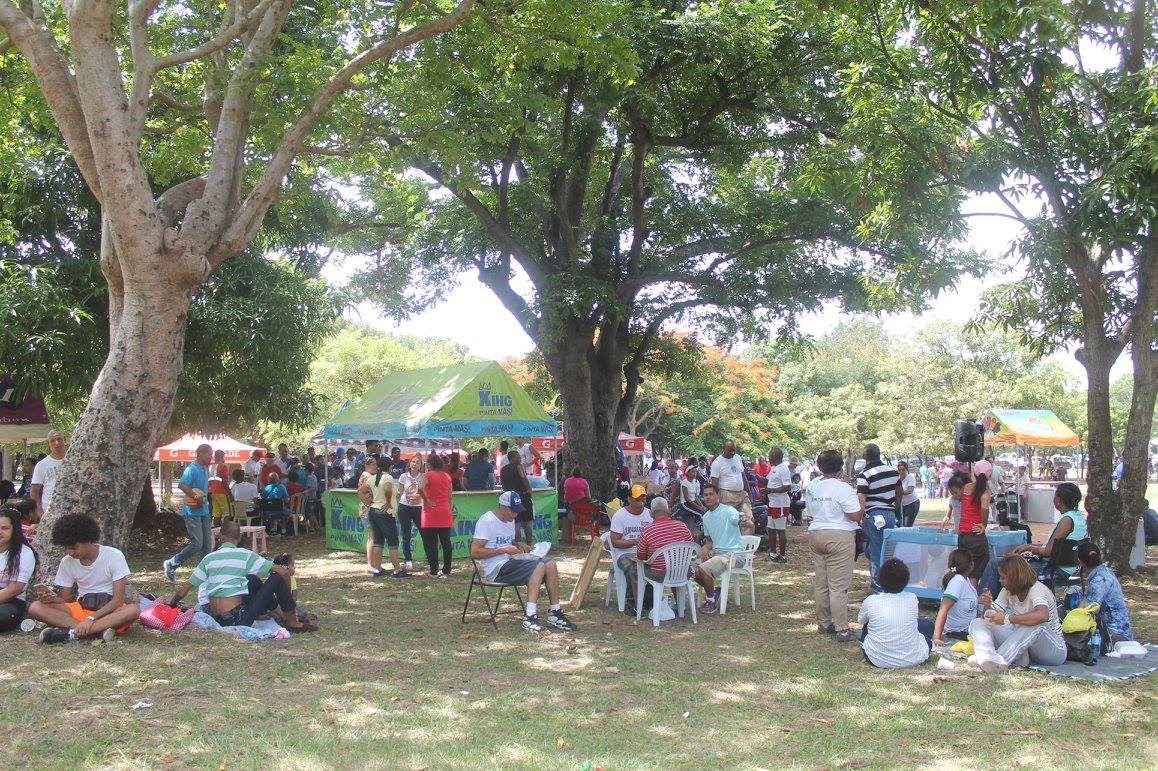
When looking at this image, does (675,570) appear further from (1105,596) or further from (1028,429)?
(1028,429)

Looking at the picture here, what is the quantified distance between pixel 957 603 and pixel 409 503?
269 inches

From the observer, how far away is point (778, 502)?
45.0 ft

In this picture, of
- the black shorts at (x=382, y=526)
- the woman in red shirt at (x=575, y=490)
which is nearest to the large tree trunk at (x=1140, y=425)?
the woman in red shirt at (x=575, y=490)

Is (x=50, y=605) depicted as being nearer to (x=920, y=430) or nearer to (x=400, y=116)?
(x=400, y=116)

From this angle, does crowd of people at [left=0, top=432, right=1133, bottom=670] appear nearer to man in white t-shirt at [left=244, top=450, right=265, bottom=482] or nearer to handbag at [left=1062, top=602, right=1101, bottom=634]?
handbag at [left=1062, top=602, right=1101, bottom=634]

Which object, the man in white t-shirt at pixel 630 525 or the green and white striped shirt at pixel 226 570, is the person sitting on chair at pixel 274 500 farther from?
the man in white t-shirt at pixel 630 525

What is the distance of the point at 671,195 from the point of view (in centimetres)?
2003

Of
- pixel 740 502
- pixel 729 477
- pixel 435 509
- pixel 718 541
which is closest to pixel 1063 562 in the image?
pixel 718 541

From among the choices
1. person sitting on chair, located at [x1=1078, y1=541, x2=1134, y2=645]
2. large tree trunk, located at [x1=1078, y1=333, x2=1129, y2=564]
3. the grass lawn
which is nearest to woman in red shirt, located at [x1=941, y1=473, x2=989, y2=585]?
the grass lawn

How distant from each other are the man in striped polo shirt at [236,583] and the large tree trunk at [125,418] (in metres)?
0.94

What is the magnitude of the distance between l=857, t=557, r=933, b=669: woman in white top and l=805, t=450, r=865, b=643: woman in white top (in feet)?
2.68

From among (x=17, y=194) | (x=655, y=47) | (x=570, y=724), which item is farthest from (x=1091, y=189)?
(x=17, y=194)

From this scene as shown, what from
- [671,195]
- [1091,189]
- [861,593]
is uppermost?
[671,195]

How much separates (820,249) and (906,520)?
7.42 metres
